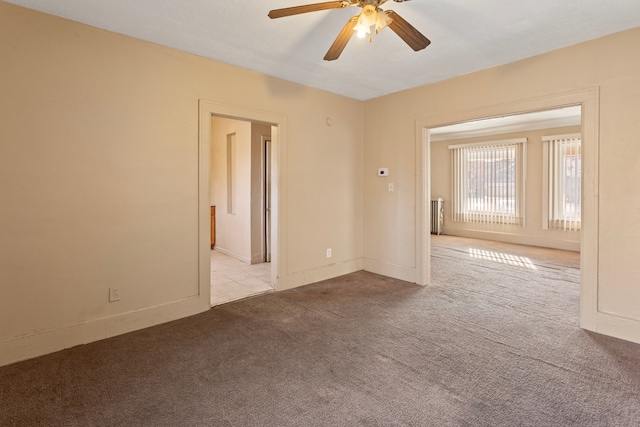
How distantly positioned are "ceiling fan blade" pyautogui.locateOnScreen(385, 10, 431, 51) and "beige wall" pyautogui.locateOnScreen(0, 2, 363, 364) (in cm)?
196

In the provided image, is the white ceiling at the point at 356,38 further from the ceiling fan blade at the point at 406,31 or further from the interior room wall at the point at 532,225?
the interior room wall at the point at 532,225

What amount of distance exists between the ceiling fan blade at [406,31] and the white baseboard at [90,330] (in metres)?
2.92

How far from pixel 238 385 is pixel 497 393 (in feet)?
5.24

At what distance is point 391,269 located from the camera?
455 centimetres

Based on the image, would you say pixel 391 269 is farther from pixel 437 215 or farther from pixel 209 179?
pixel 437 215

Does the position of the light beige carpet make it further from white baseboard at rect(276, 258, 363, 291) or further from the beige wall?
white baseboard at rect(276, 258, 363, 291)

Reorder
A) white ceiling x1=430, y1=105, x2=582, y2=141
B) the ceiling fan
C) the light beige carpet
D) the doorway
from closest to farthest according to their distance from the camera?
the light beige carpet → the ceiling fan → the doorway → white ceiling x1=430, y1=105, x2=582, y2=141

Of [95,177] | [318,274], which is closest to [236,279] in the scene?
[318,274]

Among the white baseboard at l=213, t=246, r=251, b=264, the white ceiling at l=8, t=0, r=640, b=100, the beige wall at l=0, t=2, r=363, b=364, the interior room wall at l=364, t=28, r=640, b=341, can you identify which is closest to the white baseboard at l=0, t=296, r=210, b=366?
the beige wall at l=0, t=2, r=363, b=364

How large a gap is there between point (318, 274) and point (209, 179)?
193 cm

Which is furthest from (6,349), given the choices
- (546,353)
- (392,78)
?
(392,78)

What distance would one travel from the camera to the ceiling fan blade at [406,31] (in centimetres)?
196

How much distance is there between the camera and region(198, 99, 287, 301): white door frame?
3268 millimetres

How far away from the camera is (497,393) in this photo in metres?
1.99
